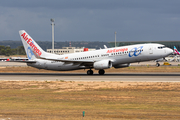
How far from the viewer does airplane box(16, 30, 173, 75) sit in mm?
43969

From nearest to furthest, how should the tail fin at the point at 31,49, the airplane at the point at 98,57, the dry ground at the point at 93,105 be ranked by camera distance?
the dry ground at the point at 93,105, the airplane at the point at 98,57, the tail fin at the point at 31,49

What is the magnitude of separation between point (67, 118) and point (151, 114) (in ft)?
16.8

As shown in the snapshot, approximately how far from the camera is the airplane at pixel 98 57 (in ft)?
144

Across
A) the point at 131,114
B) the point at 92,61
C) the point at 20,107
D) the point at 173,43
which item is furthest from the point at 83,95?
the point at 173,43

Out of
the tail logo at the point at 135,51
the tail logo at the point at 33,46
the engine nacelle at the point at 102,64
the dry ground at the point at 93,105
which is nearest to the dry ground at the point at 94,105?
the dry ground at the point at 93,105

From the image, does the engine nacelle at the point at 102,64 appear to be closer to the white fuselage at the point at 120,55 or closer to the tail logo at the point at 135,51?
the white fuselage at the point at 120,55

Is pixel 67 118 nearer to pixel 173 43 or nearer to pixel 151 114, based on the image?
pixel 151 114

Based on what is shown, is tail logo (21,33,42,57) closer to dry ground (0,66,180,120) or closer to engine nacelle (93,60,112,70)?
engine nacelle (93,60,112,70)

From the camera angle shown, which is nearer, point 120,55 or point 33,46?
point 120,55

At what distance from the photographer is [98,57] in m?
46.4

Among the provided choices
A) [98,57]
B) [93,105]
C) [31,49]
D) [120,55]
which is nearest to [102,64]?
[98,57]

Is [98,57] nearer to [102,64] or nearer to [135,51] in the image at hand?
[102,64]

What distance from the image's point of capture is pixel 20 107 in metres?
18.8

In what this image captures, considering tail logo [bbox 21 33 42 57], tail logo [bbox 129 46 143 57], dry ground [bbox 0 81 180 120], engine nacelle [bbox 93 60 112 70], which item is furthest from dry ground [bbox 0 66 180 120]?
tail logo [bbox 21 33 42 57]
